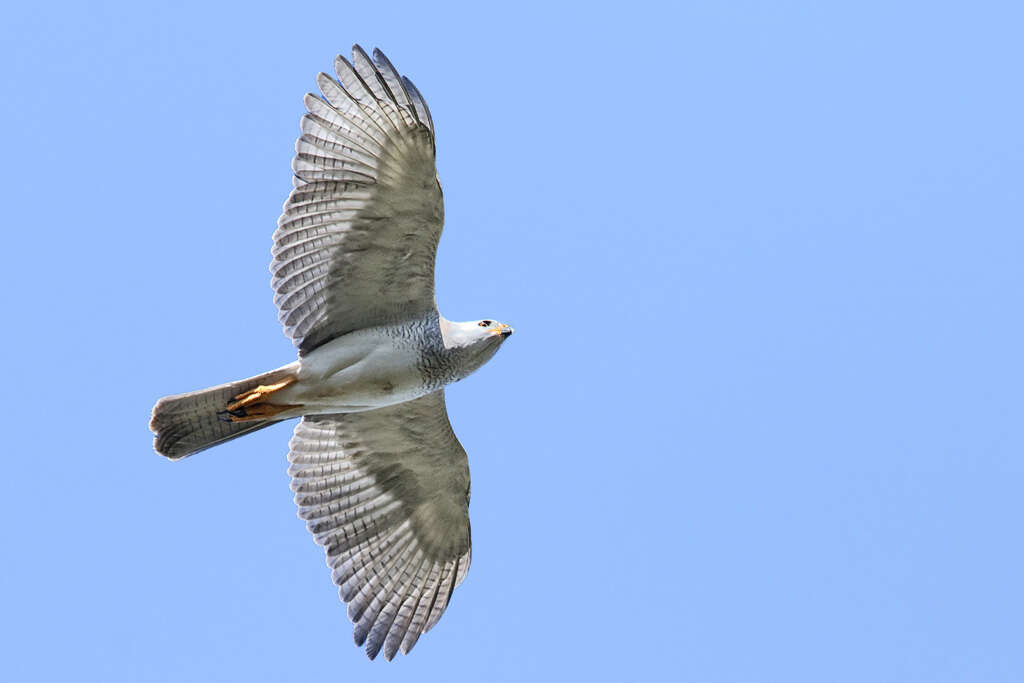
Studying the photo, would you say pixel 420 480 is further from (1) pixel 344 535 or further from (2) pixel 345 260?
(2) pixel 345 260

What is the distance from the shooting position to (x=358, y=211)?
1166 centimetres

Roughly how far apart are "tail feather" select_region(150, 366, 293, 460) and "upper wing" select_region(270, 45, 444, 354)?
669 millimetres

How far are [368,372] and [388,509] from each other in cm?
202

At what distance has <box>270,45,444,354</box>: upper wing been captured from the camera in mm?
11258

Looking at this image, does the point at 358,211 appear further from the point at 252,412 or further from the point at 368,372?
the point at 252,412

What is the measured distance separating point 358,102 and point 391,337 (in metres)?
2.09

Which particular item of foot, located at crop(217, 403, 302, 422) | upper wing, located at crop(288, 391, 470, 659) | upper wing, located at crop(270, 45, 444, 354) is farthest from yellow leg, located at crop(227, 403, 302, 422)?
upper wing, located at crop(288, 391, 470, 659)

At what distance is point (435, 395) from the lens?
13.0m

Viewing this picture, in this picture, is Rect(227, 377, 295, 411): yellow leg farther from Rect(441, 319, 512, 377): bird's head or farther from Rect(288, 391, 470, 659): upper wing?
Rect(441, 319, 512, 377): bird's head

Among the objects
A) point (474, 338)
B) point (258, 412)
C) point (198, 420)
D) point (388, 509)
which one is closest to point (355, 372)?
point (258, 412)

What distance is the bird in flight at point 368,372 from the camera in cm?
1143

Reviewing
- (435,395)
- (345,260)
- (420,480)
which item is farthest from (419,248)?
(420,480)

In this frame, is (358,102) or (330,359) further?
(330,359)

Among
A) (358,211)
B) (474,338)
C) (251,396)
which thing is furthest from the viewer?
(474,338)
